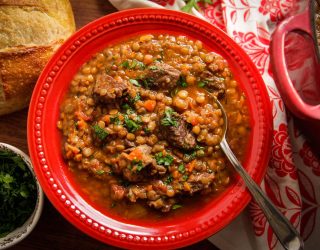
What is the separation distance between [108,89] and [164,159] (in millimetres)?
695

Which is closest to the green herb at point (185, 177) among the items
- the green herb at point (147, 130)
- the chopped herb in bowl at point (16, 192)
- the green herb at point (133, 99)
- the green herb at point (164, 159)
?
the green herb at point (164, 159)

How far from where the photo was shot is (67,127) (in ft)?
12.4

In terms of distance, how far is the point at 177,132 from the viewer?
11.4ft

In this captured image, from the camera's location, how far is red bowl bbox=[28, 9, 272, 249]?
11.9ft

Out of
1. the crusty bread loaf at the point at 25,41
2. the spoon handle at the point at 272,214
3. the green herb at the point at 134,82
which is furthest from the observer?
the crusty bread loaf at the point at 25,41

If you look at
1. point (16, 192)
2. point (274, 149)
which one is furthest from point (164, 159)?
point (16, 192)

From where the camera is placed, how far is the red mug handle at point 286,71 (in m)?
3.65

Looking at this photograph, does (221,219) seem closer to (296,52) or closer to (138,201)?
(138,201)

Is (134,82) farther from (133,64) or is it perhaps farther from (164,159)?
(164,159)

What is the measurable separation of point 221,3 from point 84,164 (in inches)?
81.6

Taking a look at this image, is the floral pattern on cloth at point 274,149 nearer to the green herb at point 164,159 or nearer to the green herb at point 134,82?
the green herb at point 134,82

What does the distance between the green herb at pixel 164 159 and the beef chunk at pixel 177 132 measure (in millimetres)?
107

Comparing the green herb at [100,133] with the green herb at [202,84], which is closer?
the green herb at [100,133]

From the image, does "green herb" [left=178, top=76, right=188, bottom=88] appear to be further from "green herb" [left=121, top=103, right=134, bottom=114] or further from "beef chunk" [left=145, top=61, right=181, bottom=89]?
"green herb" [left=121, top=103, right=134, bottom=114]
